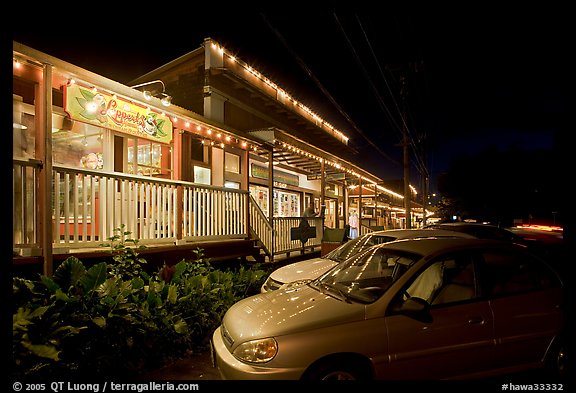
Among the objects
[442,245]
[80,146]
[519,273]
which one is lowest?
[519,273]

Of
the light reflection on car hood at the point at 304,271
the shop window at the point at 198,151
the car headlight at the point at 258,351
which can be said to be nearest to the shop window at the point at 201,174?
the shop window at the point at 198,151

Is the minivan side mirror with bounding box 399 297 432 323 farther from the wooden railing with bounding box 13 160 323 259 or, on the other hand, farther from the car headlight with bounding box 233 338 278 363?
the wooden railing with bounding box 13 160 323 259

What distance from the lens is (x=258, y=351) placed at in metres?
2.84

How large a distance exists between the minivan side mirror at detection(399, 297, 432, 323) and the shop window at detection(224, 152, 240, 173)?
871 cm

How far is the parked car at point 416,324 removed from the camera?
110 inches

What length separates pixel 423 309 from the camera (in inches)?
115

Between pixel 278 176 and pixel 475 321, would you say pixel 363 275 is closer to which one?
pixel 475 321

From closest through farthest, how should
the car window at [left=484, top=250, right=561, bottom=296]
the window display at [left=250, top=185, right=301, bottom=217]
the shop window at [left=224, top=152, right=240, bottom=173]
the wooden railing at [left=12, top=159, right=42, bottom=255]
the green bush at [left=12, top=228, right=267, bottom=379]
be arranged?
1. the green bush at [left=12, top=228, right=267, bottom=379]
2. the car window at [left=484, top=250, right=561, bottom=296]
3. the wooden railing at [left=12, top=159, right=42, bottom=255]
4. the shop window at [left=224, top=152, right=240, bottom=173]
5. the window display at [left=250, top=185, right=301, bottom=217]

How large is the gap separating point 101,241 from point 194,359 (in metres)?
2.66

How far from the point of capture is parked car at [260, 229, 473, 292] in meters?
5.83

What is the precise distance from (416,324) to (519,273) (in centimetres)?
160

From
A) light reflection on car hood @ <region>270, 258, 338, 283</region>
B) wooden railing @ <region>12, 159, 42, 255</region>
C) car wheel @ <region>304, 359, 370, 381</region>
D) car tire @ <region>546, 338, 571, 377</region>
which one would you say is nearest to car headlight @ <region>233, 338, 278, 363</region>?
car wheel @ <region>304, 359, 370, 381</region>

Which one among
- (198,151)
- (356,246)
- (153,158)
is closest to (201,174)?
(198,151)

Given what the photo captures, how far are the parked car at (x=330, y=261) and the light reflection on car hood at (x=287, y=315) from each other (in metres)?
1.91
